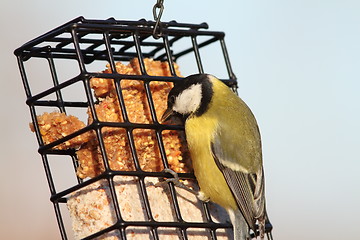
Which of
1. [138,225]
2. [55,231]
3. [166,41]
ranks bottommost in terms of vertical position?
[55,231]

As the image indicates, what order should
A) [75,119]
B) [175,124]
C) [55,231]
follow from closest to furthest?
[75,119] → [175,124] → [55,231]

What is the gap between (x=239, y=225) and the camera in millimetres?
4488

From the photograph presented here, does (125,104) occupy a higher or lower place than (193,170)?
higher

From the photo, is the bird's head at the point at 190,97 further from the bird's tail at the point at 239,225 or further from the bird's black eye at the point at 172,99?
the bird's tail at the point at 239,225

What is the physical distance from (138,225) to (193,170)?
0.61 metres

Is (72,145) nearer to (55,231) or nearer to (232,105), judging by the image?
(232,105)

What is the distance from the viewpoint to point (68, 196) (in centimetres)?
439

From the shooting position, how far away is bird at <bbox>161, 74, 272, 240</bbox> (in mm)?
4480

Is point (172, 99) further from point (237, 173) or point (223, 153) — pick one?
point (237, 173)

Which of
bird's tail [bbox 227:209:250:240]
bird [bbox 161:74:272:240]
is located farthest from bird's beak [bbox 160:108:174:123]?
bird's tail [bbox 227:209:250:240]

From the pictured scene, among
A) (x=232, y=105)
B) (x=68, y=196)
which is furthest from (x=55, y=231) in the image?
(x=232, y=105)

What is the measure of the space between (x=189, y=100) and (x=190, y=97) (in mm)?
18

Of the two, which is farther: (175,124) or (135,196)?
(175,124)

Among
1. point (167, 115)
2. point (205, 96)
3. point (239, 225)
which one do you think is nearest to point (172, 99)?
point (167, 115)
